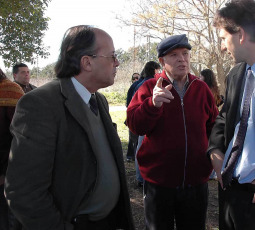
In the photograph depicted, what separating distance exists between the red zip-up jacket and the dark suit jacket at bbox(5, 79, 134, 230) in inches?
28.7

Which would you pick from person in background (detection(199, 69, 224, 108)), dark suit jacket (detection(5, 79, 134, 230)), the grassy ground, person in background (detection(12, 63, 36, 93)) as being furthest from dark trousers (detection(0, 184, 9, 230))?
person in background (detection(199, 69, 224, 108))

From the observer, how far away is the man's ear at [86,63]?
167 cm

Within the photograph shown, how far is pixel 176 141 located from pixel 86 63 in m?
0.97

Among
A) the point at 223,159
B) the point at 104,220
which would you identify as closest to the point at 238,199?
the point at 223,159

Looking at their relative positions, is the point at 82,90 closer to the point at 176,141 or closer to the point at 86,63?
the point at 86,63

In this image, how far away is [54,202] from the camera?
1.50 meters

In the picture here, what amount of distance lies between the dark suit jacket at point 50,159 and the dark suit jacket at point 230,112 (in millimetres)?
860

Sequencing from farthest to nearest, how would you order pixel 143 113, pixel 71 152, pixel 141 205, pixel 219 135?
pixel 141 205, pixel 143 113, pixel 219 135, pixel 71 152

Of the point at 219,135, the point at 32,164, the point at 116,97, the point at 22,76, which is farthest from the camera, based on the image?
the point at 116,97

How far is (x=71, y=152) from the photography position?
4.87 ft

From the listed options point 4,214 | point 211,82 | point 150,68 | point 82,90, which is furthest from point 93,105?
point 211,82

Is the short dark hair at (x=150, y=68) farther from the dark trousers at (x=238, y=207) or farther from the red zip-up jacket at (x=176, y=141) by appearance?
the dark trousers at (x=238, y=207)

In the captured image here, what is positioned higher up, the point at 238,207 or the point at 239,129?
the point at 239,129

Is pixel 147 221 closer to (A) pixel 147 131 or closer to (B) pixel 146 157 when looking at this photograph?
(B) pixel 146 157
